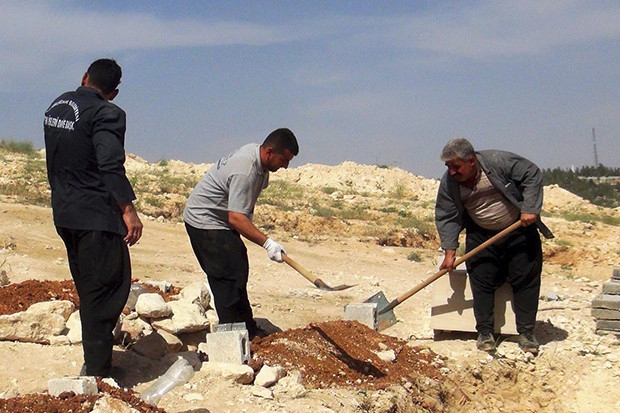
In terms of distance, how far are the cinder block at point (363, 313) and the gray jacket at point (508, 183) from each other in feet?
3.66

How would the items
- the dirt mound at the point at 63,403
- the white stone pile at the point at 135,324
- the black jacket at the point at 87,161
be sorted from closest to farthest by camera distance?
1. the dirt mound at the point at 63,403
2. the black jacket at the point at 87,161
3. the white stone pile at the point at 135,324

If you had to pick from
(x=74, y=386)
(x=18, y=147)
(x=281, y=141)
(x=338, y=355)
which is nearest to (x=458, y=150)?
(x=281, y=141)

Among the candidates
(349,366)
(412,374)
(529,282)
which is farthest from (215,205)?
(529,282)

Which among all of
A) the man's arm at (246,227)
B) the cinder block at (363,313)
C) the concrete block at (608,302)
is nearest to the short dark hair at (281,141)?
the man's arm at (246,227)

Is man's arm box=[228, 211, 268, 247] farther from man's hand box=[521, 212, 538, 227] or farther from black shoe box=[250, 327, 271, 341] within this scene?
man's hand box=[521, 212, 538, 227]

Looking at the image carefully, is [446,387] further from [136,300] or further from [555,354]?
[136,300]

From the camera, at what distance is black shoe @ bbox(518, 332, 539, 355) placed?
6258mm

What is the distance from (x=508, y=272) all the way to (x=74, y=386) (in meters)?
3.62

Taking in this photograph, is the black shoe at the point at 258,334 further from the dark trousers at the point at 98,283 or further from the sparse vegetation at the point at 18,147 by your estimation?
the sparse vegetation at the point at 18,147

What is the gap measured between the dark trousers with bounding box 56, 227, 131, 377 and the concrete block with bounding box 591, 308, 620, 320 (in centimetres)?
427

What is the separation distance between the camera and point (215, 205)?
206 inches

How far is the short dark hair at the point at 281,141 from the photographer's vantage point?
198 inches

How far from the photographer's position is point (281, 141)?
5.04 metres

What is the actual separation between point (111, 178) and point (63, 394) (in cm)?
112
